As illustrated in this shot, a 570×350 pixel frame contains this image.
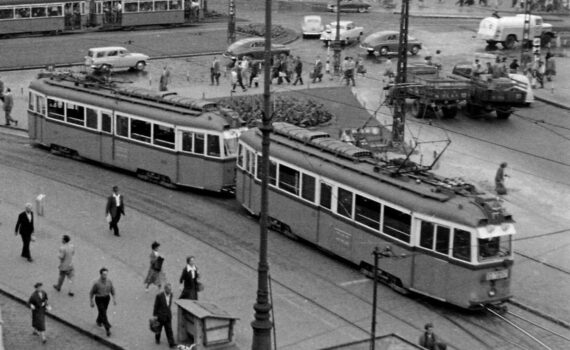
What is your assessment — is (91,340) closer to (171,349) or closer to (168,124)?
(171,349)

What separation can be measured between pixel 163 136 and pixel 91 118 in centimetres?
379

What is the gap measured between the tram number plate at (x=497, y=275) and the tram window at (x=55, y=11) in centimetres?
4462

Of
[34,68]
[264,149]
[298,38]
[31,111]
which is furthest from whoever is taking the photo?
[298,38]

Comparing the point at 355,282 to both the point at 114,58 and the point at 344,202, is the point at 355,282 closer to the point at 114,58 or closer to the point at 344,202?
the point at 344,202

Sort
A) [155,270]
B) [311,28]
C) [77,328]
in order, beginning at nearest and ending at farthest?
1. [77,328]
2. [155,270]
3. [311,28]

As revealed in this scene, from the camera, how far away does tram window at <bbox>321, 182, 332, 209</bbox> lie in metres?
31.3

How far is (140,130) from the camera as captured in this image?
39.0 m

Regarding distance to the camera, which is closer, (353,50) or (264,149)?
(264,149)

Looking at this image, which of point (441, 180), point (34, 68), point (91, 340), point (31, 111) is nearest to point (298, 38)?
point (34, 68)

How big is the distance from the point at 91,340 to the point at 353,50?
134 feet

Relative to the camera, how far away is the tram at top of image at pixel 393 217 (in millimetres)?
27672

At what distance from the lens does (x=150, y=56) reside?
6269 cm

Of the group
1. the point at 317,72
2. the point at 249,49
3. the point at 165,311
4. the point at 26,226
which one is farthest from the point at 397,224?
the point at 249,49

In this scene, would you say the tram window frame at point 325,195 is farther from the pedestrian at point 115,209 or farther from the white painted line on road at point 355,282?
the pedestrian at point 115,209
